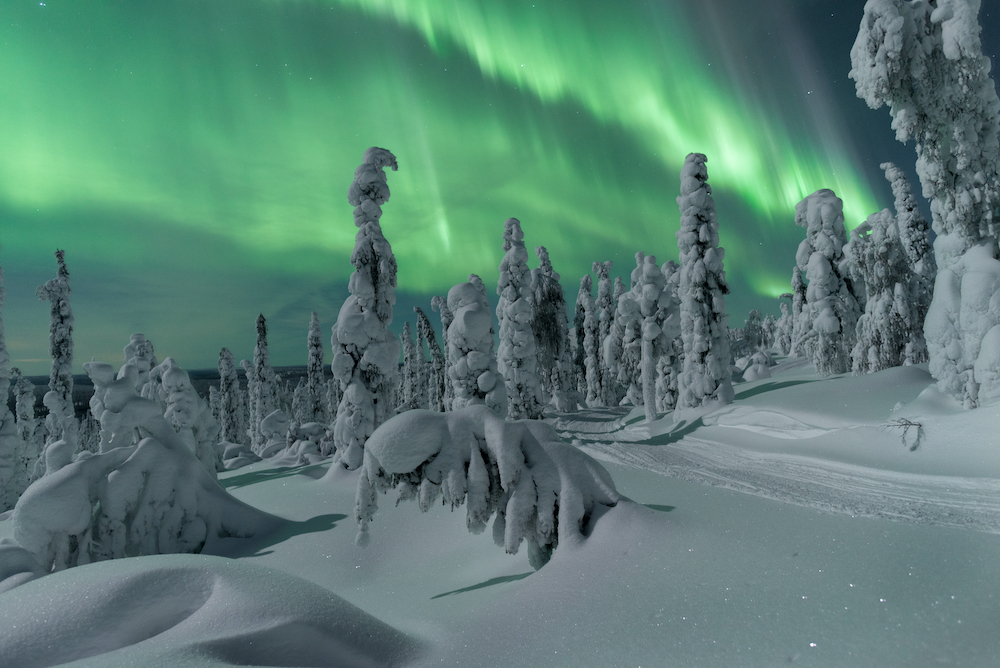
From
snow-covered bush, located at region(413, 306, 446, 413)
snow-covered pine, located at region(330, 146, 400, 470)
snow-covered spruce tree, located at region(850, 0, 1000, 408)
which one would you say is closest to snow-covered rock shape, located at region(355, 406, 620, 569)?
snow-covered spruce tree, located at region(850, 0, 1000, 408)

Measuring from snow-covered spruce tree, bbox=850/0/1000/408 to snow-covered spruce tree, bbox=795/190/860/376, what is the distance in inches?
521

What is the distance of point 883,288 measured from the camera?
22344 millimetres

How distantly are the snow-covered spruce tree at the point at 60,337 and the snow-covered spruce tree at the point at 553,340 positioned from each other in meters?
24.5

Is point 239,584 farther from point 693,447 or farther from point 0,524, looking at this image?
A: point 0,524

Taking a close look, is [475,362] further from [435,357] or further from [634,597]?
[435,357]

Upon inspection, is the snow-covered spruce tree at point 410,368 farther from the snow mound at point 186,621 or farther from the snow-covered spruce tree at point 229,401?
the snow mound at point 186,621

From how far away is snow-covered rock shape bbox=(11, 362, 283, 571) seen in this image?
748 cm

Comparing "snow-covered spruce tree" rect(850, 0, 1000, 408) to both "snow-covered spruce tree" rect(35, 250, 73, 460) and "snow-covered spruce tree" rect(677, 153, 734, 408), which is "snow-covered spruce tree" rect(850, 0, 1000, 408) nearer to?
"snow-covered spruce tree" rect(677, 153, 734, 408)

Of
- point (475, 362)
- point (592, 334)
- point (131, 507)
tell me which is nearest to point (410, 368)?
point (592, 334)

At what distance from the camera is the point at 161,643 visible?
278 centimetres

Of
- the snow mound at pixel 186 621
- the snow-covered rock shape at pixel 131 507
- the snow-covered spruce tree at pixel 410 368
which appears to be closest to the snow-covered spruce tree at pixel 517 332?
the snow-covered rock shape at pixel 131 507

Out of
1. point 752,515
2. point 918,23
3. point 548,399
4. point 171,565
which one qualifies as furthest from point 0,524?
point 548,399

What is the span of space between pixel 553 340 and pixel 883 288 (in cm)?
1737

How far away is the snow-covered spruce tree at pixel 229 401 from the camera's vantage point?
4381cm
